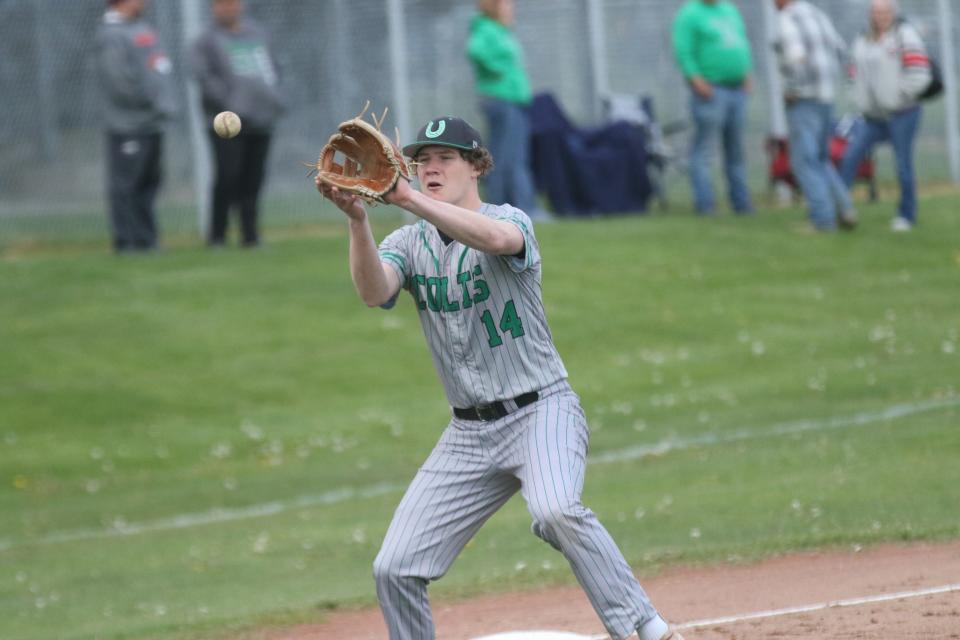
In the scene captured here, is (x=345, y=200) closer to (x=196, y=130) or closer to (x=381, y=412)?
(x=381, y=412)

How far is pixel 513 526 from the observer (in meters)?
9.55

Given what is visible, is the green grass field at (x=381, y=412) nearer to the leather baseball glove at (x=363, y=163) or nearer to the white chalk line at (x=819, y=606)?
the white chalk line at (x=819, y=606)

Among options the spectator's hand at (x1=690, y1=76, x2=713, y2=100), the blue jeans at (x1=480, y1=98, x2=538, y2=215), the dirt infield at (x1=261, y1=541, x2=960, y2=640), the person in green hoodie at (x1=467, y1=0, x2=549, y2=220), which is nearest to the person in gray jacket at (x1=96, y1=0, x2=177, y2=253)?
the person in green hoodie at (x1=467, y1=0, x2=549, y2=220)

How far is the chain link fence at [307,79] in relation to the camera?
643 inches

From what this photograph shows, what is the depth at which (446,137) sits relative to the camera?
537 cm

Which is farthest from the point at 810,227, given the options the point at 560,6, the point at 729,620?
the point at 729,620

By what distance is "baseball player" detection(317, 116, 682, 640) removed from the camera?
17.0ft

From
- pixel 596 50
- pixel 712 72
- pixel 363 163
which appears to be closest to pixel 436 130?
pixel 363 163

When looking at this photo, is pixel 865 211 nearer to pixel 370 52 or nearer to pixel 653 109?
pixel 653 109

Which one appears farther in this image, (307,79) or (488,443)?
(307,79)

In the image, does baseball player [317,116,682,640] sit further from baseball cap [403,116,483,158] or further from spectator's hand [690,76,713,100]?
spectator's hand [690,76,713,100]

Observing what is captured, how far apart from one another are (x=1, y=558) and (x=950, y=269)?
9.94 meters

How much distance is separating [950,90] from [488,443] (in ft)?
56.9

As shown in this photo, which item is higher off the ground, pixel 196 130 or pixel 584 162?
pixel 196 130
